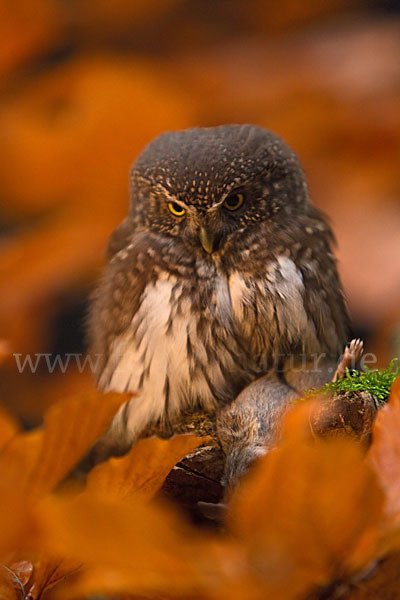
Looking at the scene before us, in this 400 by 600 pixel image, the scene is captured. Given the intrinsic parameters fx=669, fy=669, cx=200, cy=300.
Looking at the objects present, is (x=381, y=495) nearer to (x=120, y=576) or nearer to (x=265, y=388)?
(x=120, y=576)

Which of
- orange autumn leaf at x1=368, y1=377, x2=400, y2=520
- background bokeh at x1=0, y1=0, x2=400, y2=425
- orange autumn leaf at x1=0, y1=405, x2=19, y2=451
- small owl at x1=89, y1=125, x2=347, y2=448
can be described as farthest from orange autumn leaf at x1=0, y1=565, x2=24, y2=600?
background bokeh at x1=0, y1=0, x2=400, y2=425

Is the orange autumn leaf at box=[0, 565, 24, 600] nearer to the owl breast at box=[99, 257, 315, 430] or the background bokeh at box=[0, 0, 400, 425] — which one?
the owl breast at box=[99, 257, 315, 430]

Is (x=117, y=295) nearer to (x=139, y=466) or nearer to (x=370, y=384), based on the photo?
(x=370, y=384)

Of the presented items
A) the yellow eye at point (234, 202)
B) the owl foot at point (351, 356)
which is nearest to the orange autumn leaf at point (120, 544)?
the owl foot at point (351, 356)

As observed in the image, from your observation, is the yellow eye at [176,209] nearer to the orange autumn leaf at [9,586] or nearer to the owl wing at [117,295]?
the owl wing at [117,295]

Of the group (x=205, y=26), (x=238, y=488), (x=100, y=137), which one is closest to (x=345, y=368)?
(x=238, y=488)
